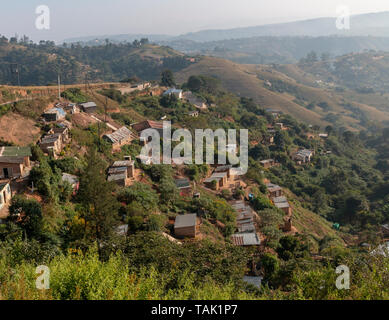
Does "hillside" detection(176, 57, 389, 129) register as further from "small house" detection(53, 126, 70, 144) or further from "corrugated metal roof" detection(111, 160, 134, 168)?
"small house" detection(53, 126, 70, 144)

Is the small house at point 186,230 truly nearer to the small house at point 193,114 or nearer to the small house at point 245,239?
the small house at point 245,239

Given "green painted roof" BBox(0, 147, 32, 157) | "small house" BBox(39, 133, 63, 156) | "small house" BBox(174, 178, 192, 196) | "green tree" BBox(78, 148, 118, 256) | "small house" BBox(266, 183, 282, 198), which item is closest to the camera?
"green tree" BBox(78, 148, 118, 256)

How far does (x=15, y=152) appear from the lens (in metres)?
14.4

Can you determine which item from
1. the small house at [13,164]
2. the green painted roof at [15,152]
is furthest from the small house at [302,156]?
the small house at [13,164]

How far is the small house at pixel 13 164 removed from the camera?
44.7 ft

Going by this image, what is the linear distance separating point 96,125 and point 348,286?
1937cm

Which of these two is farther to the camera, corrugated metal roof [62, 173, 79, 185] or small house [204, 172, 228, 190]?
small house [204, 172, 228, 190]

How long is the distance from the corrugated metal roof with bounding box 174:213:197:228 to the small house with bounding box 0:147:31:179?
22.9 feet

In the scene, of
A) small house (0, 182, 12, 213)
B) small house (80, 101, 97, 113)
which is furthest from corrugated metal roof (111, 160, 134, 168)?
small house (80, 101, 97, 113)

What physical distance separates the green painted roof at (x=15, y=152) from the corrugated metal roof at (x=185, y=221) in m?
7.29

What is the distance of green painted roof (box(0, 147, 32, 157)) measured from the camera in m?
14.2

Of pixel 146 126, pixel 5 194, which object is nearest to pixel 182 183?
pixel 146 126

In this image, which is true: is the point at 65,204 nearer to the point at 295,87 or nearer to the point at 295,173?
the point at 295,173

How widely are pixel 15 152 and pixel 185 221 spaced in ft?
26.8
